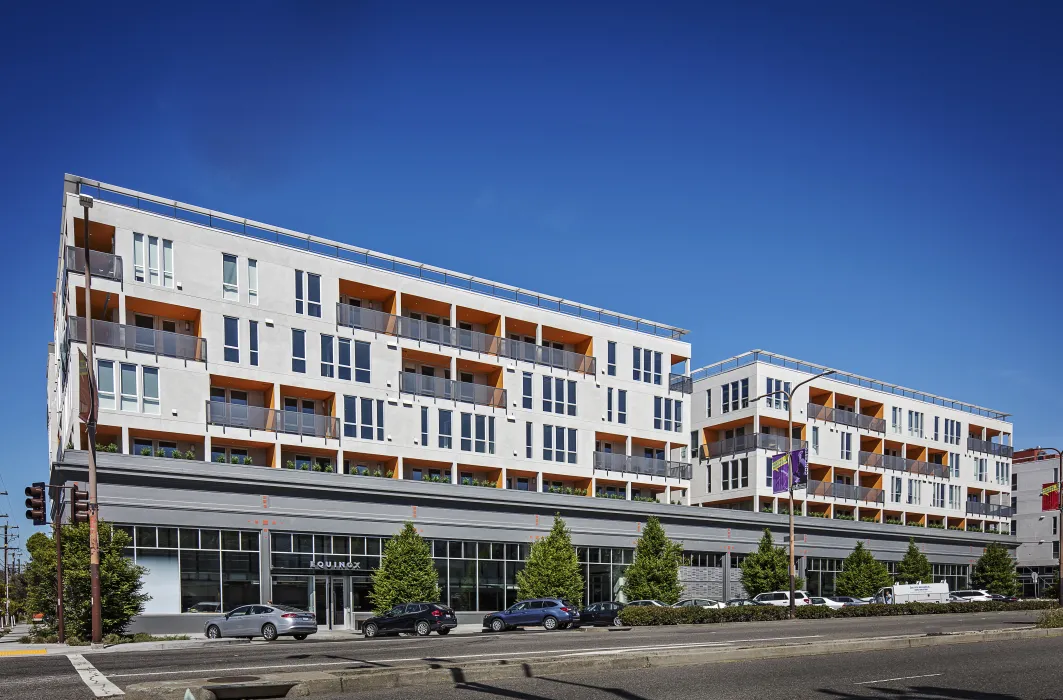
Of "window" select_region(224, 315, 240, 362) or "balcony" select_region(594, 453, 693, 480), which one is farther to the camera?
"balcony" select_region(594, 453, 693, 480)

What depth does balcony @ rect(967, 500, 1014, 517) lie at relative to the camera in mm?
85488

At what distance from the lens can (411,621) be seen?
38375 mm

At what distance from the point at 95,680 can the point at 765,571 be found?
5010 cm

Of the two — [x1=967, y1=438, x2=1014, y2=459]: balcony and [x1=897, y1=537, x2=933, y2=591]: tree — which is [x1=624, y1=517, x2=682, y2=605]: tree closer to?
[x1=897, y1=537, x2=933, y2=591]: tree

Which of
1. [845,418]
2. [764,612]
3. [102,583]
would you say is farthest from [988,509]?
[102,583]

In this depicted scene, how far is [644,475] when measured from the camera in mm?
59750

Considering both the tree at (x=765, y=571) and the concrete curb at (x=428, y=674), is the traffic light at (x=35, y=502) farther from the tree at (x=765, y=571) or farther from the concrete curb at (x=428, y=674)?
the tree at (x=765, y=571)

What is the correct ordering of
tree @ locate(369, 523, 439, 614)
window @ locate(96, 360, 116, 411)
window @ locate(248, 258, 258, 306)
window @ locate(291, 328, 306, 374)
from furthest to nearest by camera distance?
1. window @ locate(291, 328, 306, 374)
2. window @ locate(248, 258, 258, 306)
3. tree @ locate(369, 523, 439, 614)
4. window @ locate(96, 360, 116, 411)

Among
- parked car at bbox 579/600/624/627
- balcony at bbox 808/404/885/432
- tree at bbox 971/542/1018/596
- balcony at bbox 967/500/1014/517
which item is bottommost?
tree at bbox 971/542/1018/596

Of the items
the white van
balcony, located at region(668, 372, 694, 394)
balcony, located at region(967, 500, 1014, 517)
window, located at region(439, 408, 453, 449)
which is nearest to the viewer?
window, located at region(439, 408, 453, 449)

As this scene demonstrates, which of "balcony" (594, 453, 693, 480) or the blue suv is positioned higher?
"balcony" (594, 453, 693, 480)

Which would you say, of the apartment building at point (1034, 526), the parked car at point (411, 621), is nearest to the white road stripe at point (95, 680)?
the parked car at point (411, 621)

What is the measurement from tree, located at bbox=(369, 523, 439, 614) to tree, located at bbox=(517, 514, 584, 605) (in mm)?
5812

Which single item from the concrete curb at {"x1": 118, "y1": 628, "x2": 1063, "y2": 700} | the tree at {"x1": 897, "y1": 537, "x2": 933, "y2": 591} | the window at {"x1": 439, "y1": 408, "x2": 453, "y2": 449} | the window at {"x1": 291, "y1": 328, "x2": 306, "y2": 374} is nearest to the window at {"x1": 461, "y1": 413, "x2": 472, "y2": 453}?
the window at {"x1": 439, "y1": 408, "x2": 453, "y2": 449}
